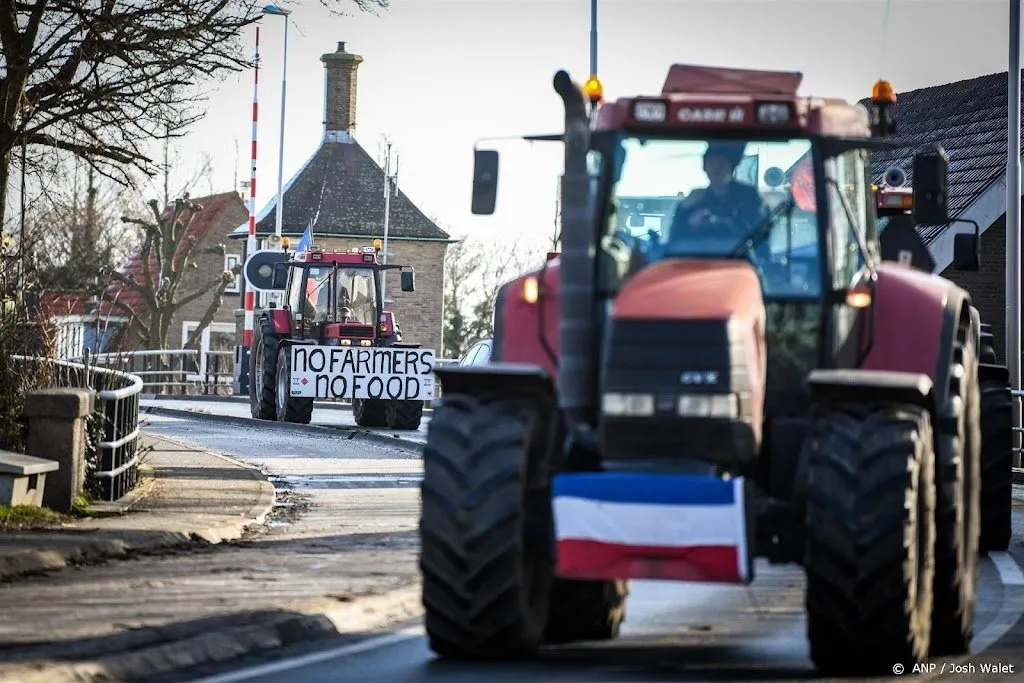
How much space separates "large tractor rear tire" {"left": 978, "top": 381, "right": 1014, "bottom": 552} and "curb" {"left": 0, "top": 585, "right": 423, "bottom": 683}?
538cm

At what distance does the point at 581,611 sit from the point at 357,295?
25.8 meters

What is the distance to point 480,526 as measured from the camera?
913 centimetres

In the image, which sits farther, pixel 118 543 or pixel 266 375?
pixel 266 375

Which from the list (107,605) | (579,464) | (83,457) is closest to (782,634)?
(579,464)

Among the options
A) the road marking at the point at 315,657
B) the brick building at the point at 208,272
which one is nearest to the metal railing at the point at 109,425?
the road marking at the point at 315,657

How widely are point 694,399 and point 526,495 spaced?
36.2 inches

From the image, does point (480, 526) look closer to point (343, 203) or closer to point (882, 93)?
point (882, 93)

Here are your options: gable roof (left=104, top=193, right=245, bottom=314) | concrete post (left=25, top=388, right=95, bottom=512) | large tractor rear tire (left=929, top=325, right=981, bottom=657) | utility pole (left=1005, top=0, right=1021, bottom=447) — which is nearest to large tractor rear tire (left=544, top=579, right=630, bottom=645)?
large tractor rear tire (left=929, top=325, right=981, bottom=657)

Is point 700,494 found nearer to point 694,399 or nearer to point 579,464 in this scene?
point 694,399

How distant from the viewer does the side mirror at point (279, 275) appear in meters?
35.4

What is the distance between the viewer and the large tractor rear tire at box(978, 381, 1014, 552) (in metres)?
15.8

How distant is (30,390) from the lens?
57.2 feet

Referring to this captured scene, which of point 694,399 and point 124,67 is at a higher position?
point 124,67

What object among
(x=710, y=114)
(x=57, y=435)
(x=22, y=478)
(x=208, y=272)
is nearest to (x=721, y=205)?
(x=710, y=114)
